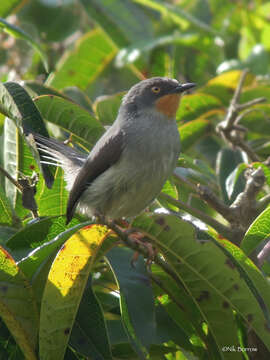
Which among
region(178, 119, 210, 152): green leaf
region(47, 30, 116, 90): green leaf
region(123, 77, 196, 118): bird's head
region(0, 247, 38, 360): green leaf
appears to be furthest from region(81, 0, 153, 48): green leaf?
region(0, 247, 38, 360): green leaf

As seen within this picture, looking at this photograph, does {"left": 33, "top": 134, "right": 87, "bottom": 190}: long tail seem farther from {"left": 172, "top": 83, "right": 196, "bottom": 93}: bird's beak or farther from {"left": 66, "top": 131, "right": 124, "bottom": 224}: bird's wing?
{"left": 172, "top": 83, "right": 196, "bottom": 93}: bird's beak

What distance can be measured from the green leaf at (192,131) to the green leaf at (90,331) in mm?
1873

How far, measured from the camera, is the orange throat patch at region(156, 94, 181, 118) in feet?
13.0

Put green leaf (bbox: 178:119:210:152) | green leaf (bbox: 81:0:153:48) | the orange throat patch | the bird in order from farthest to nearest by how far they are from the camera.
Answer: green leaf (bbox: 81:0:153:48)
green leaf (bbox: 178:119:210:152)
the orange throat patch
the bird

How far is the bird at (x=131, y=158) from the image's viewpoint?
352 centimetres

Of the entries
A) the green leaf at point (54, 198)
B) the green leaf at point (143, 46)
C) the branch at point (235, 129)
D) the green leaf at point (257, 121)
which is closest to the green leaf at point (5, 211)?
the green leaf at point (54, 198)

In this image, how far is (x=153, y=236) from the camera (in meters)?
2.70

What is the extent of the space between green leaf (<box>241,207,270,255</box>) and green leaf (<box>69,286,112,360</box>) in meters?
0.77

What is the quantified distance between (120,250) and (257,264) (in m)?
0.67

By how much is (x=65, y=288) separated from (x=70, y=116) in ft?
4.20

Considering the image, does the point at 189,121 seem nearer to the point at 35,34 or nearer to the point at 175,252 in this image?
the point at 35,34

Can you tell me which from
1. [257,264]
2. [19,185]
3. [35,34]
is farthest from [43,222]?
[35,34]

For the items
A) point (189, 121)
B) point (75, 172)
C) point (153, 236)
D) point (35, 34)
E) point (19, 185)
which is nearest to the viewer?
point (153, 236)

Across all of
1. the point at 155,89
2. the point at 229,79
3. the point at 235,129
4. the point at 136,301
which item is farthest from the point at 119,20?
the point at 136,301
